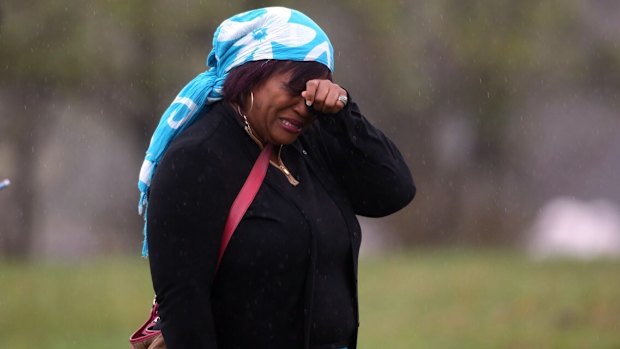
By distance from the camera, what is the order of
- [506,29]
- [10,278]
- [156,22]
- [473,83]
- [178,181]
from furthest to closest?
[473,83]
[506,29]
[156,22]
[10,278]
[178,181]

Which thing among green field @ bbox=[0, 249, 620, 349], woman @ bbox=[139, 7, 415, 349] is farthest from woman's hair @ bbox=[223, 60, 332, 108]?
green field @ bbox=[0, 249, 620, 349]

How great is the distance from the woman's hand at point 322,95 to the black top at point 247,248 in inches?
3.8

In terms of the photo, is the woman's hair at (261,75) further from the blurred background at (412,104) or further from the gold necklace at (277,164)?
the blurred background at (412,104)

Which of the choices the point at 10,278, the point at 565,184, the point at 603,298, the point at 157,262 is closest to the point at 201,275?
the point at 157,262

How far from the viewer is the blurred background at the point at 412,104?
69.0 ft

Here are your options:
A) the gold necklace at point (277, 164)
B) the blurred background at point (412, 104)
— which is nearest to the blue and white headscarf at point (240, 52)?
the gold necklace at point (277, 164)

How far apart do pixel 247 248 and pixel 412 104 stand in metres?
20.1

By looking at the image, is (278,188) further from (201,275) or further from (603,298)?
(603,298)

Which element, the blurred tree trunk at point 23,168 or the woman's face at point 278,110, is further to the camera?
the blurred tree trunk at point 23,168

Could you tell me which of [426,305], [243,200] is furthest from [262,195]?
[426,305]

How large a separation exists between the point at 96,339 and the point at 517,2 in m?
13.9

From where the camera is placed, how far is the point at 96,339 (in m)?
10.9

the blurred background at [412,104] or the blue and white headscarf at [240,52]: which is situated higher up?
the blurred background at [412,104]

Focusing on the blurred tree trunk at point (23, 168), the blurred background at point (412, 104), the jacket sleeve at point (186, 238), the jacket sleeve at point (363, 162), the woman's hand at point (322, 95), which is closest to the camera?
the jacket sleeve at point (186, 238)
